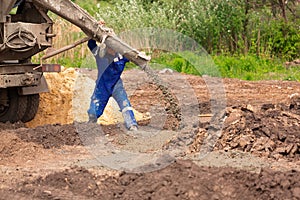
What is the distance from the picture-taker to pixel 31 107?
979 cm

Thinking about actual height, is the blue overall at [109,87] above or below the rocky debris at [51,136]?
above

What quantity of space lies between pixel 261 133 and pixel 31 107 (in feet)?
12.1

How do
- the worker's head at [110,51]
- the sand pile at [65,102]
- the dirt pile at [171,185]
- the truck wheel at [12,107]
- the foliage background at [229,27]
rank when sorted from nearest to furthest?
the dirt pile at [171,185], the worker's head at [110,51], the truck wheel at [12,107], the sand pile at [65,102], the foliage background at [229,27]

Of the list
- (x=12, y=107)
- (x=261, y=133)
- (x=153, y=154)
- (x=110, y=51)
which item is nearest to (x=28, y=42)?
(x=110, y=51)

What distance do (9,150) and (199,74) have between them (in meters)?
8.61

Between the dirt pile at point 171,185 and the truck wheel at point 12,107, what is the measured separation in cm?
345

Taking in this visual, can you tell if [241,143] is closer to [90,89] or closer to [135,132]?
[135,132]

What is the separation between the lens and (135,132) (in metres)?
8.84

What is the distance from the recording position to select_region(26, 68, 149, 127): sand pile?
999 cm

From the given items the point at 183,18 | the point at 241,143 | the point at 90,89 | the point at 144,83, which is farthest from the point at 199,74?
the point at 241,143

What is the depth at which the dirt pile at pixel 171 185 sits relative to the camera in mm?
5516

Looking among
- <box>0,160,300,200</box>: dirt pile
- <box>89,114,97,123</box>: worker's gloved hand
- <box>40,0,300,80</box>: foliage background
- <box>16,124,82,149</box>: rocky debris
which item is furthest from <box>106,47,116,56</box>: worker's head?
<box>40,0,300,80</box>: foliage background

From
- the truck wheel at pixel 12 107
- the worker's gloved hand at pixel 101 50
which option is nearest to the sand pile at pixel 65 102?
the truck wheel at pixel 12 107

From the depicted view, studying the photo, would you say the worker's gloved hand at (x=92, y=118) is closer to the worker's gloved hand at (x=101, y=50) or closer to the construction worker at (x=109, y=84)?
the construction worker at (x=109, y=84)
